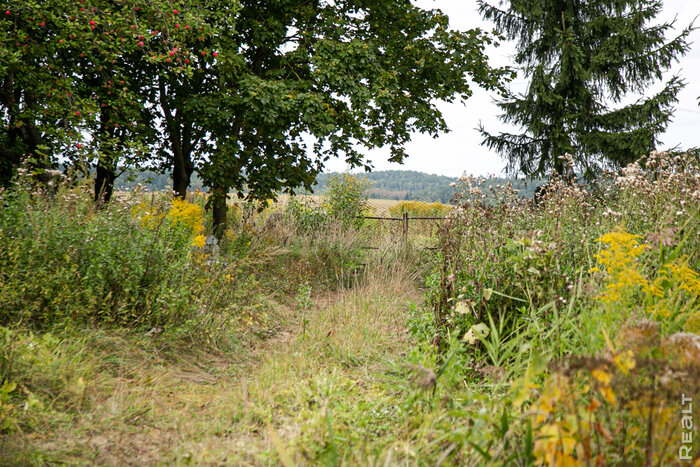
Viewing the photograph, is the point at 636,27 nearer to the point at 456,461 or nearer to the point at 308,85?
the point at 308,85

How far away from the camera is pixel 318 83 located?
727 cm

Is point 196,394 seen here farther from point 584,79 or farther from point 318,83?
point 584,79

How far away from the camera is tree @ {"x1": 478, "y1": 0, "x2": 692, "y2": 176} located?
1245 centimetres

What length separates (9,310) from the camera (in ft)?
10.1

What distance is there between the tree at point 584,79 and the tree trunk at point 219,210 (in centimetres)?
953

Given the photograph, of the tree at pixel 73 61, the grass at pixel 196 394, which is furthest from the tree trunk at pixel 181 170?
the grass at pixel 196 394

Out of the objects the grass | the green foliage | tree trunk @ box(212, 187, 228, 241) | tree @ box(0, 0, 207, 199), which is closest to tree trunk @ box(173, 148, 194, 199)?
tree trunk @ box(212, 187, 228, 241)

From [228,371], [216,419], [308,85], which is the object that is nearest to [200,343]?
[228,371]

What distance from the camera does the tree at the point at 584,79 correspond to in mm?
12445

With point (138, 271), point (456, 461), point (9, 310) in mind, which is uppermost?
point (138, 271)

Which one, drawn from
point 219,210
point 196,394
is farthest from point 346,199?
point 196,394

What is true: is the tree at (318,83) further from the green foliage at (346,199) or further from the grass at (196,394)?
the grass at (196,394)

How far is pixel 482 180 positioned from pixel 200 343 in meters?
2.98

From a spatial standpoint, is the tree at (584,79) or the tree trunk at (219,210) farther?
the tree at (584,79)
